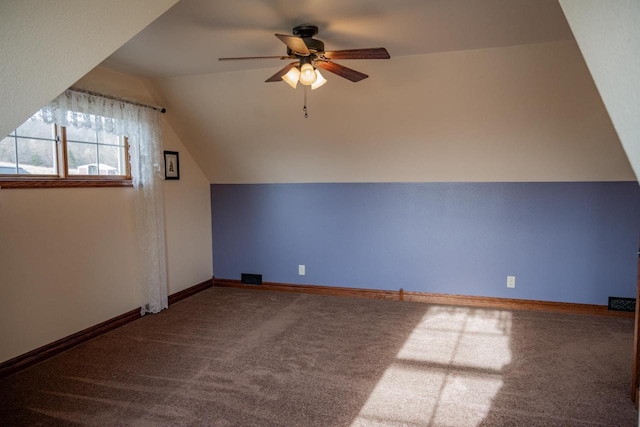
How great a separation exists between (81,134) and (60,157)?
→ 324 mm

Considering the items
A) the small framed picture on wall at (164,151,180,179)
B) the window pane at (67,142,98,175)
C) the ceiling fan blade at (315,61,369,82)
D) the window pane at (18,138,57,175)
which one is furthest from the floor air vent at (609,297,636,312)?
the window pane at (18,138,57,175)

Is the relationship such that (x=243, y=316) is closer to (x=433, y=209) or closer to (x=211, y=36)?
(x=433, y=209)

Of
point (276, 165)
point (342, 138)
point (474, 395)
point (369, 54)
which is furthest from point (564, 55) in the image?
point (276, 165)

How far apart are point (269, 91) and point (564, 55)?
251cm

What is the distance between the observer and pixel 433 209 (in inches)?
174

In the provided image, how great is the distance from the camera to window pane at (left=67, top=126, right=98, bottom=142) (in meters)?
3.39

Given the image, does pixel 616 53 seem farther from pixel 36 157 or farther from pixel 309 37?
pixel 36 157

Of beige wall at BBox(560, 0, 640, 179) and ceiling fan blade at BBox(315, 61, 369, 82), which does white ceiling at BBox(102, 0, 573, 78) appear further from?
beige wall at BBox(560, 0, 640, 179)

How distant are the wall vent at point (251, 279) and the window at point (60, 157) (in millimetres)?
1934

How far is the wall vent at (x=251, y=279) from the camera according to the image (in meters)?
5.16

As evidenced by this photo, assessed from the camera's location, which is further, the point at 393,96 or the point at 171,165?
the point at 171,165

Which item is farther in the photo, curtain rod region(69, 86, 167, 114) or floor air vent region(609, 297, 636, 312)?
floor air vent region(609, 297, 636, 312)

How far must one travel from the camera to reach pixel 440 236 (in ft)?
14.5

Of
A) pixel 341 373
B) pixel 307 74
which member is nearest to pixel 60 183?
pixel 307 74
